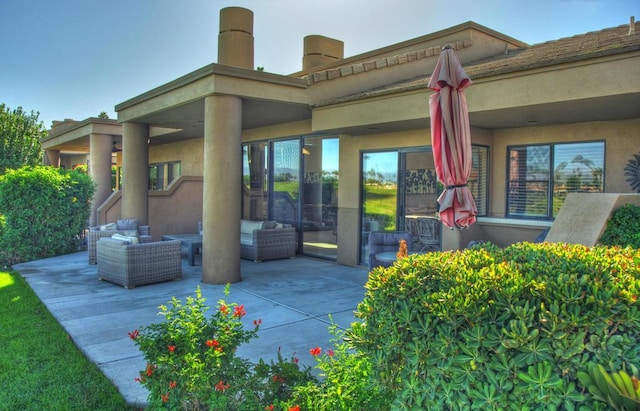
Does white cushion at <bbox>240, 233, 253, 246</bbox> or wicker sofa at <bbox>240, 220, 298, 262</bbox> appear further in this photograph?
white cushion at <bbox>240, 233, 253, 246</bbox>

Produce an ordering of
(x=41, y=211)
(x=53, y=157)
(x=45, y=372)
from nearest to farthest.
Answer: (x=45, y=372) → (x=41, y=211) → (x=53, y=157)

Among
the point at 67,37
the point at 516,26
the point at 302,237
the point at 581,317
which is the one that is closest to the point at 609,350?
the point at 581,317

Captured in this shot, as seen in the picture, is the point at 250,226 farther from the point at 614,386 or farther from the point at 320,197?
the point at 614,386

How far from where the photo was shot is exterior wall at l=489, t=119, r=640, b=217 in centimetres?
776

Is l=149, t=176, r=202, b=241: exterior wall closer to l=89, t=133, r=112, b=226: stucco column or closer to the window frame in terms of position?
l=89, t=133, r=112, b=226: stucco column

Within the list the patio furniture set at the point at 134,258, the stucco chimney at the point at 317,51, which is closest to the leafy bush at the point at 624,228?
the patio furniture set at the point at 134,258

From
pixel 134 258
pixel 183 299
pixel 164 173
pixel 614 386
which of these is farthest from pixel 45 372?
pixel 164 173

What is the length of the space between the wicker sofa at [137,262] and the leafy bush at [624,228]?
7220 millimetres

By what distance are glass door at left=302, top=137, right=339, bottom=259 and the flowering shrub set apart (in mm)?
8274

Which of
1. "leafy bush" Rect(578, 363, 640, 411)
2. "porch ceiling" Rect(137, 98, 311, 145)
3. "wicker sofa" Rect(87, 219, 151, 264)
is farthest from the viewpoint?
"wicker sofa" Rect(87, 219, 151, 264)

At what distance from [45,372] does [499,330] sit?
4.39 m

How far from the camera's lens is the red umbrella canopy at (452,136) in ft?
16.9

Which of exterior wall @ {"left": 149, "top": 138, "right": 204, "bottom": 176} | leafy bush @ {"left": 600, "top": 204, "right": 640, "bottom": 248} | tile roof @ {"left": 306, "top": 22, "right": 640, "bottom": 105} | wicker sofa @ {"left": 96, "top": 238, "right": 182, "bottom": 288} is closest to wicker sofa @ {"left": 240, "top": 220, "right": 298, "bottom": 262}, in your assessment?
wicker sofa @ {"left": 96, "top": 238, "right": 182, "bottom": 288}

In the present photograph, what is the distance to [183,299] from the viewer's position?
25.8ft
